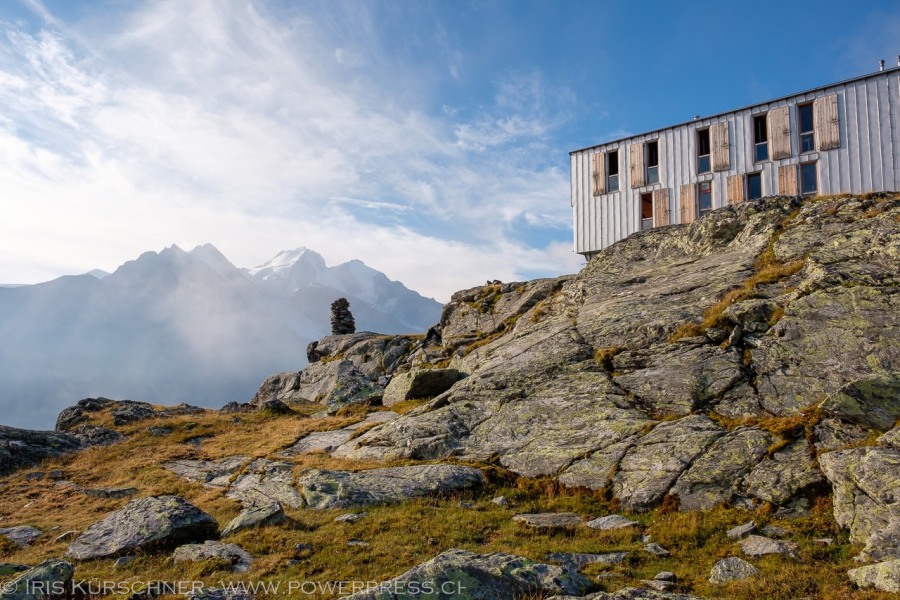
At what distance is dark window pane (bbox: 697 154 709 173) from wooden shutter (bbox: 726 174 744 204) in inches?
84.9

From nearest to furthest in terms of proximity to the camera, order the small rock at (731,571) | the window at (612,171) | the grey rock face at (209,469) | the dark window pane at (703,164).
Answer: the small rock at (731,571) < the grey rock face at (209,469) < the dark window pane at (703,164) < the window at (612,171)

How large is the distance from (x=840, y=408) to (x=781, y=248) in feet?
50.2

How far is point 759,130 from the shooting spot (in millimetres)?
41875

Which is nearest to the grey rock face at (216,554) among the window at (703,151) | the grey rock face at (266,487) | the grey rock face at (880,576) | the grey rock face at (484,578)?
the grey rock face at (266,487)

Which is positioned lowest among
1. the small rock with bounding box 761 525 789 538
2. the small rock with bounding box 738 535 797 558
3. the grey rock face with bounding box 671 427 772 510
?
the small rock with bounding box 738 535 797 558

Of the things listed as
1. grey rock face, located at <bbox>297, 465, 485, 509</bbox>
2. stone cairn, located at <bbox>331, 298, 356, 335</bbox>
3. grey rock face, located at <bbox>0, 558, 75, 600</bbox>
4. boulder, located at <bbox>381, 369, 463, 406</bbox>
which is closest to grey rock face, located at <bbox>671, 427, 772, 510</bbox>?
grey rock face, located at <bbox>297, 465, 485, 509</bbox>

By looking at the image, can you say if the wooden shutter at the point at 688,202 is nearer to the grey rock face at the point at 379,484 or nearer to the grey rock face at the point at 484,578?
the grey rock face at the point at 379,484

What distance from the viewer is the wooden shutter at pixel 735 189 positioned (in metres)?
41.7

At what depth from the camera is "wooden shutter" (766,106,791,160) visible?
40.0 metres

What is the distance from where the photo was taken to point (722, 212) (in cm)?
3438

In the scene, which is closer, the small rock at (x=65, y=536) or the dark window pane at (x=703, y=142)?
the small rock at (x=65, y=536)

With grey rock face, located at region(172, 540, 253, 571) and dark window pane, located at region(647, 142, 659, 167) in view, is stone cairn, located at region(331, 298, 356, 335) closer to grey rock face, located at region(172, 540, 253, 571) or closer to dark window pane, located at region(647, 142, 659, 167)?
dark window pane, located at region(647, 142, 659, 167)

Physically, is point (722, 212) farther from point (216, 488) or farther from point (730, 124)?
point (216, 488)

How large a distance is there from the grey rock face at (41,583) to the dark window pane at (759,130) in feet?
160
